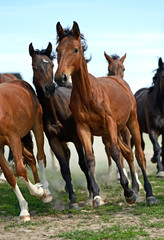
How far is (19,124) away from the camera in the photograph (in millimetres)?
7035

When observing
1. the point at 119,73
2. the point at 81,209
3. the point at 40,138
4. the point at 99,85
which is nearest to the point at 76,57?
the point at 99,85

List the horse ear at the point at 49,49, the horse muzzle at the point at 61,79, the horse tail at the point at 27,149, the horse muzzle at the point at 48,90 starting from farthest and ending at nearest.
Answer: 1. the horse tail at the point at 27,149
2. the horse ear at the point at 49,49
3. the horse muzzle at the point at 48,90
4. the horse muzzle at the point at 61,79

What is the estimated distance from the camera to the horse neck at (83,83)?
722 cm

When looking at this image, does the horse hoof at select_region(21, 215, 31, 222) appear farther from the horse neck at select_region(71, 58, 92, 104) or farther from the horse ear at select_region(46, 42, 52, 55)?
the horse ear at select_region(46, 42, 52, 55)

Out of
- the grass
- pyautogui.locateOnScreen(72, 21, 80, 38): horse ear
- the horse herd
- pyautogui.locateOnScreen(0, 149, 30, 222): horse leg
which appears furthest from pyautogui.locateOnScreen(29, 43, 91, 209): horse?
pyautogui.locateOnScreen(0, 149, 30, 222): horse leg

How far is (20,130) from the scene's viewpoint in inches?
279

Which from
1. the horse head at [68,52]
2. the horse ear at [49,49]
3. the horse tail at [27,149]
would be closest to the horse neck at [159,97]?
the horse tail at [27,149]

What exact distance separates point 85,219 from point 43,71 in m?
2.63

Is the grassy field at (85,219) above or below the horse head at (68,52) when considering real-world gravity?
below

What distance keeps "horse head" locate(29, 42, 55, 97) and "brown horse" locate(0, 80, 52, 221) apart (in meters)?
0.34

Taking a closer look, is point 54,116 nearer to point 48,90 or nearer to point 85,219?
point 48,90

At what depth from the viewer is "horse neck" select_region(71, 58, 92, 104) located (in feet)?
23.7

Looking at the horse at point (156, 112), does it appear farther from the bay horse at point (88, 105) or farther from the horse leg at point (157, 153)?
the bay horse at point (88, 105)

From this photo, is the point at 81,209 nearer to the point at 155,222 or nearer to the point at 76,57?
the point at 155,222
